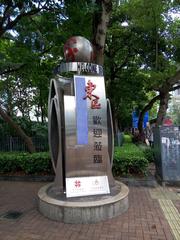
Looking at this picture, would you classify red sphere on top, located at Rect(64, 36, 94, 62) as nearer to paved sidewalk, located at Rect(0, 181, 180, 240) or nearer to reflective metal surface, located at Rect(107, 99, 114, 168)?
reflective metal surface, located at Rect(107, 99, 114, 168)

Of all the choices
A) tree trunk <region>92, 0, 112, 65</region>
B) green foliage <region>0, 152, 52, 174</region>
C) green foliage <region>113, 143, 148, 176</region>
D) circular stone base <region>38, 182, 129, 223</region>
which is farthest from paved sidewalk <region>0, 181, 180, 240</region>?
Answer: tree trunk <region>92, 0, 112, 65</region>

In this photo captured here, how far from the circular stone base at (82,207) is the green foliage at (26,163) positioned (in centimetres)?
310

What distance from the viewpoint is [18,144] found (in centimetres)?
1241

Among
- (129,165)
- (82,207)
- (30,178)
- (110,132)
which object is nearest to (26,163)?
(30,178)

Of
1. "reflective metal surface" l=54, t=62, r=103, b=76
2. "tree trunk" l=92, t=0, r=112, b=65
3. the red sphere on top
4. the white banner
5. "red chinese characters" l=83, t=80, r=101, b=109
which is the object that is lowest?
the white banner

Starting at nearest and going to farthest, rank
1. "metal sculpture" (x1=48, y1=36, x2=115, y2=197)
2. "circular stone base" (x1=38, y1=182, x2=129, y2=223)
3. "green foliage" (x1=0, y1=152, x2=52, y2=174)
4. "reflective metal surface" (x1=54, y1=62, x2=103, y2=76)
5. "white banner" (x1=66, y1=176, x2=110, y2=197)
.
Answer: "circular stone base" (x1=38, y1=182, x2=129, y2=223) < "white banner" (x1=66, y1=176, x2=110, y2=197) < "metal sculpture" (x1=48, y1=36, x2=115, y2=197) < "reflective metal surface" (x1=54, y1=62, x2=103, y2=76) < "green foliage" (x1=0, y1=152, x2=52, y2=174)

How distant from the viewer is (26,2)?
7641 millimetres

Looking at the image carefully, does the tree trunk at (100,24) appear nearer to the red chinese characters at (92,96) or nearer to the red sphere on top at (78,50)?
the red sphere on top at (78,50)

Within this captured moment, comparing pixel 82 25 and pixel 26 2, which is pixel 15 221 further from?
pixel 82 25

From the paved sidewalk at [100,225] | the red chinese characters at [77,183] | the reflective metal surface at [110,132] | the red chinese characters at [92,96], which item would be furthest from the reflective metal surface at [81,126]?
the paved sidewalk at [100,225]

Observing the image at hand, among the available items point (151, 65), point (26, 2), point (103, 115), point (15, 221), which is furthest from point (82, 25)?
point (151, 65)

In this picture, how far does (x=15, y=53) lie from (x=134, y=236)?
879cm

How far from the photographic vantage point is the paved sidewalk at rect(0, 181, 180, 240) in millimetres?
4691

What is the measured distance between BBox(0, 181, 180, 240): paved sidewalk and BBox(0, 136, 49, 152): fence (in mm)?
5333
